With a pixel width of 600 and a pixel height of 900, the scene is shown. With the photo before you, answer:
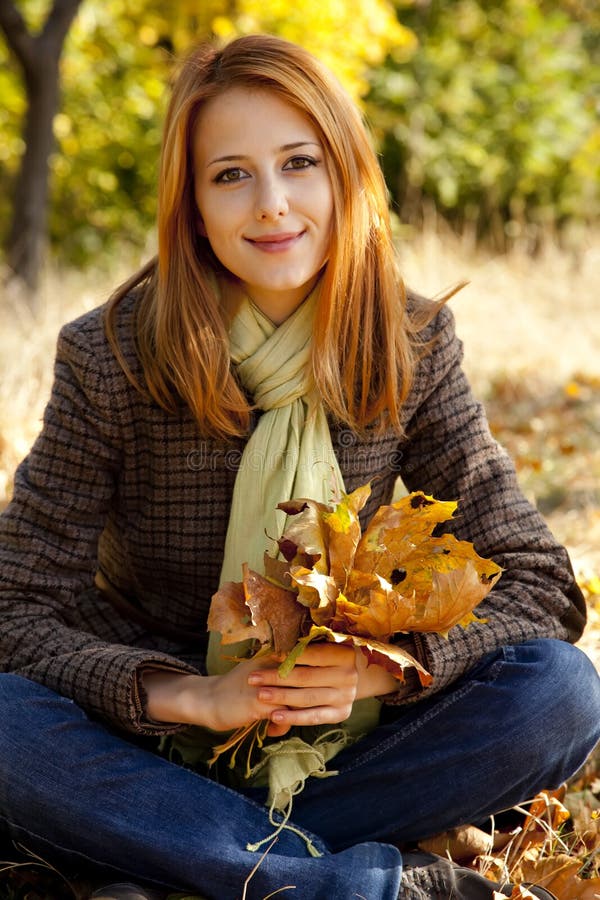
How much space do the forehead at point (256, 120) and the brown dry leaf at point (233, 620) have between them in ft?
3.05

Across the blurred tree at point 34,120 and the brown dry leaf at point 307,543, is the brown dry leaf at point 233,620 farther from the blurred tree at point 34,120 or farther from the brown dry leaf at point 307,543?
the blurred tree at point 34,120

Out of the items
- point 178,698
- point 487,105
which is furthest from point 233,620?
point 487,105

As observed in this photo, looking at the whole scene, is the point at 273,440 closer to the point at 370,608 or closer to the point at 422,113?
the point at 370,608

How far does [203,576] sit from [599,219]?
11281 mm

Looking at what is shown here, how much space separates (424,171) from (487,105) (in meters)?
1.07

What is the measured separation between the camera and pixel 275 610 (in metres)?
1.77

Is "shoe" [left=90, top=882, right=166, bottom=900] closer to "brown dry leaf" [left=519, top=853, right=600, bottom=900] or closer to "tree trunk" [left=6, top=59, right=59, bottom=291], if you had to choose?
"brown dry leaf" [left=519, top=853, right=600, bottom=900]

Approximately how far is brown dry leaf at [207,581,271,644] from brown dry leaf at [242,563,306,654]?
1 cm

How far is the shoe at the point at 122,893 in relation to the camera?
5.86 ft

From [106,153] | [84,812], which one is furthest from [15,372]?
[106,153]

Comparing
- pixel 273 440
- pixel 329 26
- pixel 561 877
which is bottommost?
pixel 561 877

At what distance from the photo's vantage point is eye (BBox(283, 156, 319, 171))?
2.17 meters

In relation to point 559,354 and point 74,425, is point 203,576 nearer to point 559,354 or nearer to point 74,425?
point 74,425

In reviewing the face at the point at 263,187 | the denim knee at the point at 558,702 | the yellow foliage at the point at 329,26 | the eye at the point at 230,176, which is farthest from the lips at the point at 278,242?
the yellow foliage at the point at 329,26
